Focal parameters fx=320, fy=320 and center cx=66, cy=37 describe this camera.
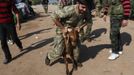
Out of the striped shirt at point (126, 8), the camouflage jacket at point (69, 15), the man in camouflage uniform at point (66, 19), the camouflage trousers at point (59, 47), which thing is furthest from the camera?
the striped shirt at point (126, 8)

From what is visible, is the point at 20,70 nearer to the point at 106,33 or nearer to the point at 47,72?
the point at 47,72

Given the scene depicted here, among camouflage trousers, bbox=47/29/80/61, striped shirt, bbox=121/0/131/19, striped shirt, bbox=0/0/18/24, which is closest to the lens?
camouflage trousers, bbox=47/29/80/61

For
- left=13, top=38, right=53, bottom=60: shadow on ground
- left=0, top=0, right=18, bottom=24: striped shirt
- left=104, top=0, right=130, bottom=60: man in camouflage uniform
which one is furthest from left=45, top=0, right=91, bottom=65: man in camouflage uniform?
left=13, top=38, right=53, bottom=60: shadow on ground

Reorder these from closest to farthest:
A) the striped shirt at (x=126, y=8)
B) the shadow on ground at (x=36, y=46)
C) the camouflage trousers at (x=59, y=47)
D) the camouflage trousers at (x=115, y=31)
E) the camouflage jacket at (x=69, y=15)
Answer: the camouflage jacket at (x=69, y=15) → the camouflage trousers at (x=59, y=47) → the striped shirt at (x=126, y=8) → the camouflage trousers at (x=115, y=31) → the shadow on ground at (x=36, y=46)

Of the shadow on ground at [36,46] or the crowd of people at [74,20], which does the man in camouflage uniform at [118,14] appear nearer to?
the crowd of people at [74,20]

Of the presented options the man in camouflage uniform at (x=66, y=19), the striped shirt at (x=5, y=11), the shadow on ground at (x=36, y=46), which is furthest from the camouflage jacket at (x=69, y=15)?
the shadow on ground at (x=36, y=46)

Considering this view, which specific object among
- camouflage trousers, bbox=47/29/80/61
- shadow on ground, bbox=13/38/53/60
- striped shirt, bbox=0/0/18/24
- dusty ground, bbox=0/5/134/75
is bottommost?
shadow on ground, bbox=13/38/53/60

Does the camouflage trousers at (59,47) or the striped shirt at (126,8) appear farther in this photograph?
the striped shirt at (126,8)

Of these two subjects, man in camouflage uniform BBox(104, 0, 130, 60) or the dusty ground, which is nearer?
the dusty ground

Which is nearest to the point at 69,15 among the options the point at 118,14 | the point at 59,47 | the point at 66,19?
the point at 66,19

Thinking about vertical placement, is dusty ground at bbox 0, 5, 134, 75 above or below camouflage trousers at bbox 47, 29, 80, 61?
below

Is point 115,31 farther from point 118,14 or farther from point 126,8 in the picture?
point 126,8

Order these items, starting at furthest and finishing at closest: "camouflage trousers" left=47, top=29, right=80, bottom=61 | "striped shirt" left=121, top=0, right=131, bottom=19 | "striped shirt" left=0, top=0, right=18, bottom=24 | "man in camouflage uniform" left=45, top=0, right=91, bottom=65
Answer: "striped shirt" left=0, top=0, right=18, bottom=24, "striped shirt" left=121, top=0, right=131, bottom=19, "camouflage trousers" left=47, top=29, right=80, bottom=61, "man in camouflage uniform" left=45, top=0, right=91, bottom=65

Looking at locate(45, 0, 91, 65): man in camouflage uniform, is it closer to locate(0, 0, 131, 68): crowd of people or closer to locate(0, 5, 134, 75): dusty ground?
locate(0, 0, 131, 68): crowd of people
